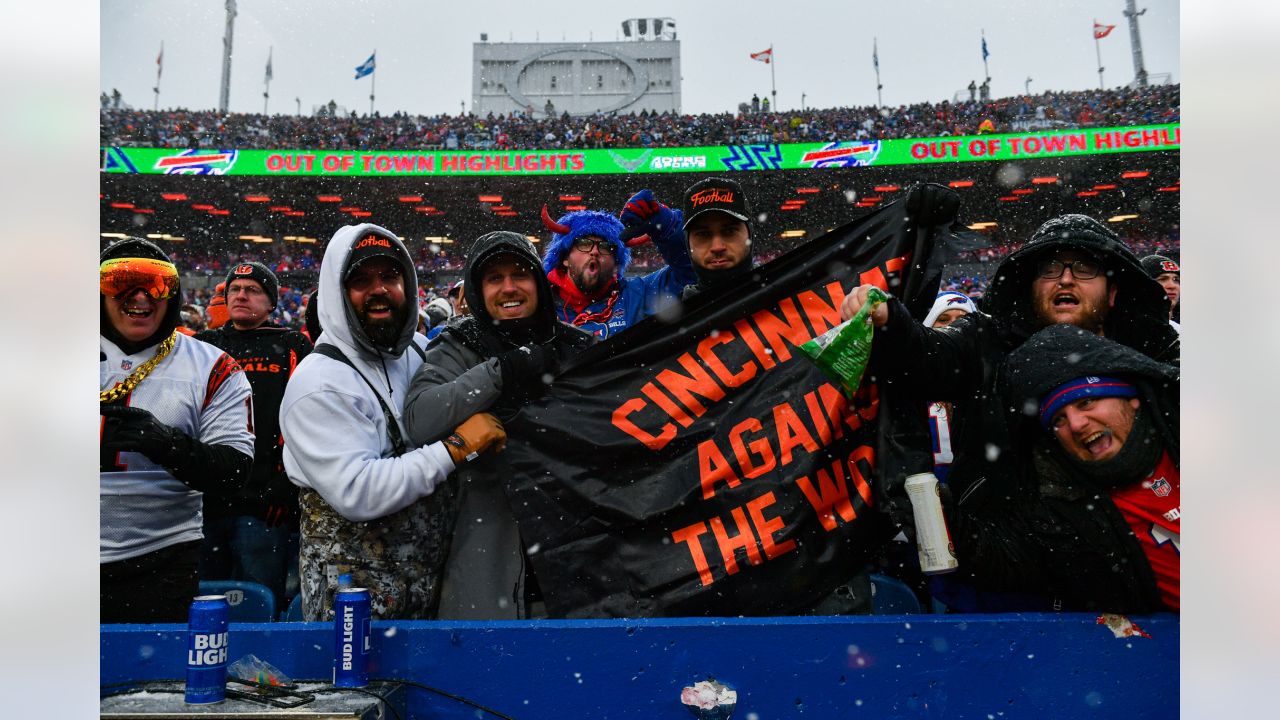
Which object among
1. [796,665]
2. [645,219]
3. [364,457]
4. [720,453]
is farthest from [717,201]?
[796,665]

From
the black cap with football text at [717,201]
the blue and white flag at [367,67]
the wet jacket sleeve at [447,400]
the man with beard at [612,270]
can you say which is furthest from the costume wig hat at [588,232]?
the blue and white flag at [367,67]

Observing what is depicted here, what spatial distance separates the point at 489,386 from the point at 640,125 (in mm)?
27590

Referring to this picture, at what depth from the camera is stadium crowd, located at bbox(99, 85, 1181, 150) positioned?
80.5ft

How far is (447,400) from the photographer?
7.52ft

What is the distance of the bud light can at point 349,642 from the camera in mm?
1942

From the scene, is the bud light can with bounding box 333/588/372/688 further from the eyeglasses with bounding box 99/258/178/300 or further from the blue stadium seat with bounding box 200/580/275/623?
the eyeglasses with bounding box 99/258/178/300

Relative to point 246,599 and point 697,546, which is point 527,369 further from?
point 246,599

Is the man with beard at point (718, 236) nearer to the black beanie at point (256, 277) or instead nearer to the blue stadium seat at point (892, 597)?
the blue stadium seat at point (892, 597)

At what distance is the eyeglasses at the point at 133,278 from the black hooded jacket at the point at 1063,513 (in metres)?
2.48

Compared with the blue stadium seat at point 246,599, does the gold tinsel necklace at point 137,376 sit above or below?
above

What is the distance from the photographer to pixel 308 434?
221cm
